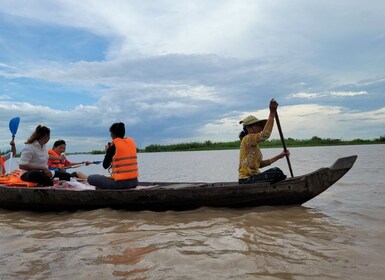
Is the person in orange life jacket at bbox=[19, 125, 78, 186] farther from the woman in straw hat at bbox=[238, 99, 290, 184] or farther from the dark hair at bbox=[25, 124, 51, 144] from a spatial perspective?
the woman in straw hat at bbox=[238, 99, 290, 184]

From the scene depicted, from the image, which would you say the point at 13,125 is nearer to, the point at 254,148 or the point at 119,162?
the point at 119,162

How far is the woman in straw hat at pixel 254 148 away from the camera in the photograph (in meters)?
5.48

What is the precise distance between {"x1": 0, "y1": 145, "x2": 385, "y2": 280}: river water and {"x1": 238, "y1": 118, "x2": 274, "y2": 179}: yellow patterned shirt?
0.65 metres

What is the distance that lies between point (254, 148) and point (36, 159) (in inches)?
158

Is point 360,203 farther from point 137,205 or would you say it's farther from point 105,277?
point 105,277

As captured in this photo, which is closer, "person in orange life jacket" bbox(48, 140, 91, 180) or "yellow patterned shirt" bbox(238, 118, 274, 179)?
"yellow patterned shirt" bbox(238, 118, 274, 179)

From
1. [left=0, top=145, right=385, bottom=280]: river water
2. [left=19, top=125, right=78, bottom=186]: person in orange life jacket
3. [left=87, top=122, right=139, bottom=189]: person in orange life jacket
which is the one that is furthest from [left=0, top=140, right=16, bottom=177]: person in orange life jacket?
[left=87, top=122, right=139, bottom=189]: person in orange life jacket

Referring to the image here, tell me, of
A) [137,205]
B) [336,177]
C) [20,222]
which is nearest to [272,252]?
[336,177]

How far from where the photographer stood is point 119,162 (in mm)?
6004

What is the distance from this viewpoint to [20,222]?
19.0ft

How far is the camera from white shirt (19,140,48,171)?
6.49 m

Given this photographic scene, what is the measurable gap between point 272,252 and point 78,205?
391 cm

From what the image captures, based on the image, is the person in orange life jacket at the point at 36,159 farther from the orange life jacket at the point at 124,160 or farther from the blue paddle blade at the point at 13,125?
the blue paddle blade at the point at 13,125

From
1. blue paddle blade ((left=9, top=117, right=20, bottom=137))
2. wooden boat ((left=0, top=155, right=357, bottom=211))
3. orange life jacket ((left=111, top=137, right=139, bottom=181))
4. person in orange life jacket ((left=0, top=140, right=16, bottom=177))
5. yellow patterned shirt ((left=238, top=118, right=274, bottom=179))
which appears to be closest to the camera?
yellow patterned shirt ((left=238, top=118, right=274, bottom=179))
